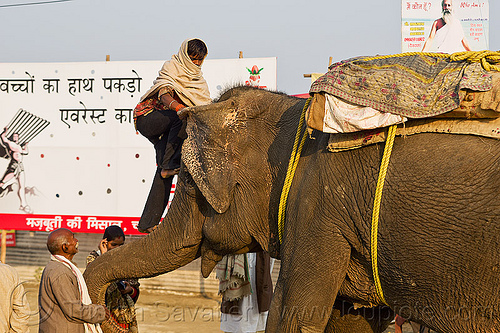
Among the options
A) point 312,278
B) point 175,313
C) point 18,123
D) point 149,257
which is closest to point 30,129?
point 18,123

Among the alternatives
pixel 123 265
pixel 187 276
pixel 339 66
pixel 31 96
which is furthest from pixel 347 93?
pixel 31 96

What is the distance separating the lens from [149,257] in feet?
13.0

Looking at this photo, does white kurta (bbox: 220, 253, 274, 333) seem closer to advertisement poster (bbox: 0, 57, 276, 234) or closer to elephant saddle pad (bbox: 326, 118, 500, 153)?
advertisement poster (bbox: 0, 57, 276, 234)

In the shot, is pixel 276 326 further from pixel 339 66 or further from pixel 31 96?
pixel 31 96

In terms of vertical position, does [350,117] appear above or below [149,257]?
above

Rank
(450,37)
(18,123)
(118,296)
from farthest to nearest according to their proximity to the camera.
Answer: (18,123), (450,37), (118,296)

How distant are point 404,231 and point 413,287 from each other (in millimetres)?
269

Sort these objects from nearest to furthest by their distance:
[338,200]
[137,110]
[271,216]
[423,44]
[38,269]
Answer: [338,200], [271,216], [137,110], [423,44], [38,269]

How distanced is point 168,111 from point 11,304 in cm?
167

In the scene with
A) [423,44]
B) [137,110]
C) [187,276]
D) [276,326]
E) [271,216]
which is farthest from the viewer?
[187,276]

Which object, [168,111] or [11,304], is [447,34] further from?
[11,304]

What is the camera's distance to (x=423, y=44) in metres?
8.40

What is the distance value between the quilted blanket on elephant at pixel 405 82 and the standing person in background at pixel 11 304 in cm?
235

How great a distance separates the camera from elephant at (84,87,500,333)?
2668mm
